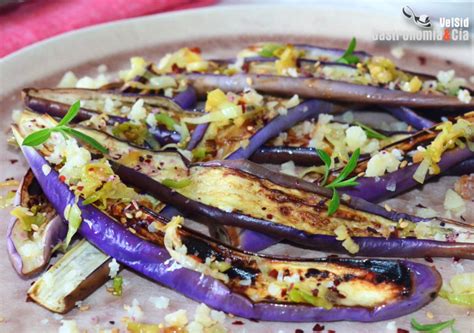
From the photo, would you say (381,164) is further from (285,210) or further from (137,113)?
(137,113)

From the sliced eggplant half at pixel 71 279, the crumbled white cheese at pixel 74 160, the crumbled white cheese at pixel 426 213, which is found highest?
the crumbled white cheese at pixel 74 160

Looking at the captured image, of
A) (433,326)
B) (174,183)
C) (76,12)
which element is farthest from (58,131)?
(76,12)

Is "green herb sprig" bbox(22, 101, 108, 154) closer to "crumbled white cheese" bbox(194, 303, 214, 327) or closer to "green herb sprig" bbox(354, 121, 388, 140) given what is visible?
"crumbled white cheese" bbox(194, 303, 214, 327)

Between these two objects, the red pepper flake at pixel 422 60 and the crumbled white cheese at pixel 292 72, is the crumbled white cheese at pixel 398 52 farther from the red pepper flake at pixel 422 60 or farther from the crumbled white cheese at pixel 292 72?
the crumbled white cheese at pixel 292 72

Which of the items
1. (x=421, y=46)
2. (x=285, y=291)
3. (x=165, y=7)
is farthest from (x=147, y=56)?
(x=285, y=291)

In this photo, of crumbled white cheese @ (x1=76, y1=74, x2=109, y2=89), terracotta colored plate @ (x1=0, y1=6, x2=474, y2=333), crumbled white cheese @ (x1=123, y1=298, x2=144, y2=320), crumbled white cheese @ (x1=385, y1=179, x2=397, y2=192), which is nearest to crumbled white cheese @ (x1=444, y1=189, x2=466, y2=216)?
terracotta colored plate @ (x1=0, y1=6, x2=474, y2=333)

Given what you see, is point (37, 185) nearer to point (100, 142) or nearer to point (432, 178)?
point (100, 142)

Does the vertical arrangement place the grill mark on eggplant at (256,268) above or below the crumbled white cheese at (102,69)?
below

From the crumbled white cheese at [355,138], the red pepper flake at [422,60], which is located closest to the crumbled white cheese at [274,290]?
the crumbled white cheese at [355,138]
